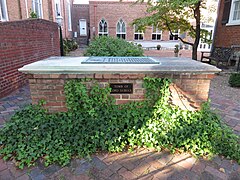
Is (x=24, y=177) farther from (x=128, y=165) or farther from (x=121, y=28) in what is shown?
(x=121, y=28)

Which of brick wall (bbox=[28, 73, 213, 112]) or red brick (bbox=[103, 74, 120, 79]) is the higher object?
red brick (bbox=[103, 74, 120, 79])

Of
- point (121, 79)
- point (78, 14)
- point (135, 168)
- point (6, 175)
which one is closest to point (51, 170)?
point (6, 175)

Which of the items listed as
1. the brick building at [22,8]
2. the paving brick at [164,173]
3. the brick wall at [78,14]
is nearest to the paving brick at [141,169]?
the paving brick at [164,173]

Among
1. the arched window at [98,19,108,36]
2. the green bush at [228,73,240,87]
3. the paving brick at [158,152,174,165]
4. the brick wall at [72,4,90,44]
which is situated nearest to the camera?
the paving brick at [158,152,174,165]

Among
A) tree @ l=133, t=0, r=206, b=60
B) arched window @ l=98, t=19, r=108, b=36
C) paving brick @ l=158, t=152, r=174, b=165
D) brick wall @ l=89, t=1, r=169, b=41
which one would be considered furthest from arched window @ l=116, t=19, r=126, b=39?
paving brick @ l=158, t=152, r=174, b=165

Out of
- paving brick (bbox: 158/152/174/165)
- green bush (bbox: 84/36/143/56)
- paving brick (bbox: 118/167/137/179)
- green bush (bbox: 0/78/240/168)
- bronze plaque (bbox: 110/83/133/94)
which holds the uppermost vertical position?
green bush (bbox: 84/36/143/56)

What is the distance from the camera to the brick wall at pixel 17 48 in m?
3.77

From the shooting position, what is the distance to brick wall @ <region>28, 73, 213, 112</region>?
2.31 metres

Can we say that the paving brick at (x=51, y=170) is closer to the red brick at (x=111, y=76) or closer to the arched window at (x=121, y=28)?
the red brick at (x=111, y=76)

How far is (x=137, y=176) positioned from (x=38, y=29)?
5.93m

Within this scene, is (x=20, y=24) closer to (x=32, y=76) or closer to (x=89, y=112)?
(x=32, y=76)

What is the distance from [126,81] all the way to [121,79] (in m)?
0.08

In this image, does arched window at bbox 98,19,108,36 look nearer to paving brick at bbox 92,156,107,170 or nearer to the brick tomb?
the brick tomb

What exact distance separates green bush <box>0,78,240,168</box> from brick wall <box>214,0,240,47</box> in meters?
7.23
